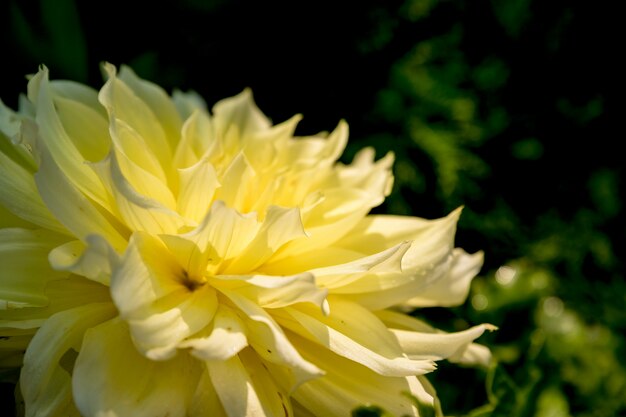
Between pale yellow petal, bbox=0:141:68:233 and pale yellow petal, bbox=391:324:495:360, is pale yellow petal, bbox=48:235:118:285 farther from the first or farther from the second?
pale yellow petal, bbox=391:324:495:360

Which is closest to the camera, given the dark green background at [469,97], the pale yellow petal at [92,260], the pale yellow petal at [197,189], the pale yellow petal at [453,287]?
the pale yellow petal at [92,260]

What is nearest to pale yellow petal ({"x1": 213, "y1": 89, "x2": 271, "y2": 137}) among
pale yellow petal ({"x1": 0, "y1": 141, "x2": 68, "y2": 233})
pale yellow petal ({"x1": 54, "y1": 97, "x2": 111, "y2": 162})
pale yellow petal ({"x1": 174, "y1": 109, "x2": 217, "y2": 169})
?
pale yellow petal ({"x1": 174, "y1": 109, "x2": 217, "y2": 169})

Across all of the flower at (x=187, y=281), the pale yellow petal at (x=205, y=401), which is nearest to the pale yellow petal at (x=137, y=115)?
the flower at (x=187, y=281)

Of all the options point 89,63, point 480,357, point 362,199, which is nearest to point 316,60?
point 89,63

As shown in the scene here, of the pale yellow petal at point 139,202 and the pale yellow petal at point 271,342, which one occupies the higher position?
the pale yellow petal at point 139,202

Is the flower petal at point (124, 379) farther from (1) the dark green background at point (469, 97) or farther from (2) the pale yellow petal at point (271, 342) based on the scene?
(1) the dark green background at point (469, 97)

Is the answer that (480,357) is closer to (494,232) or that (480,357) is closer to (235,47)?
(494,232)
